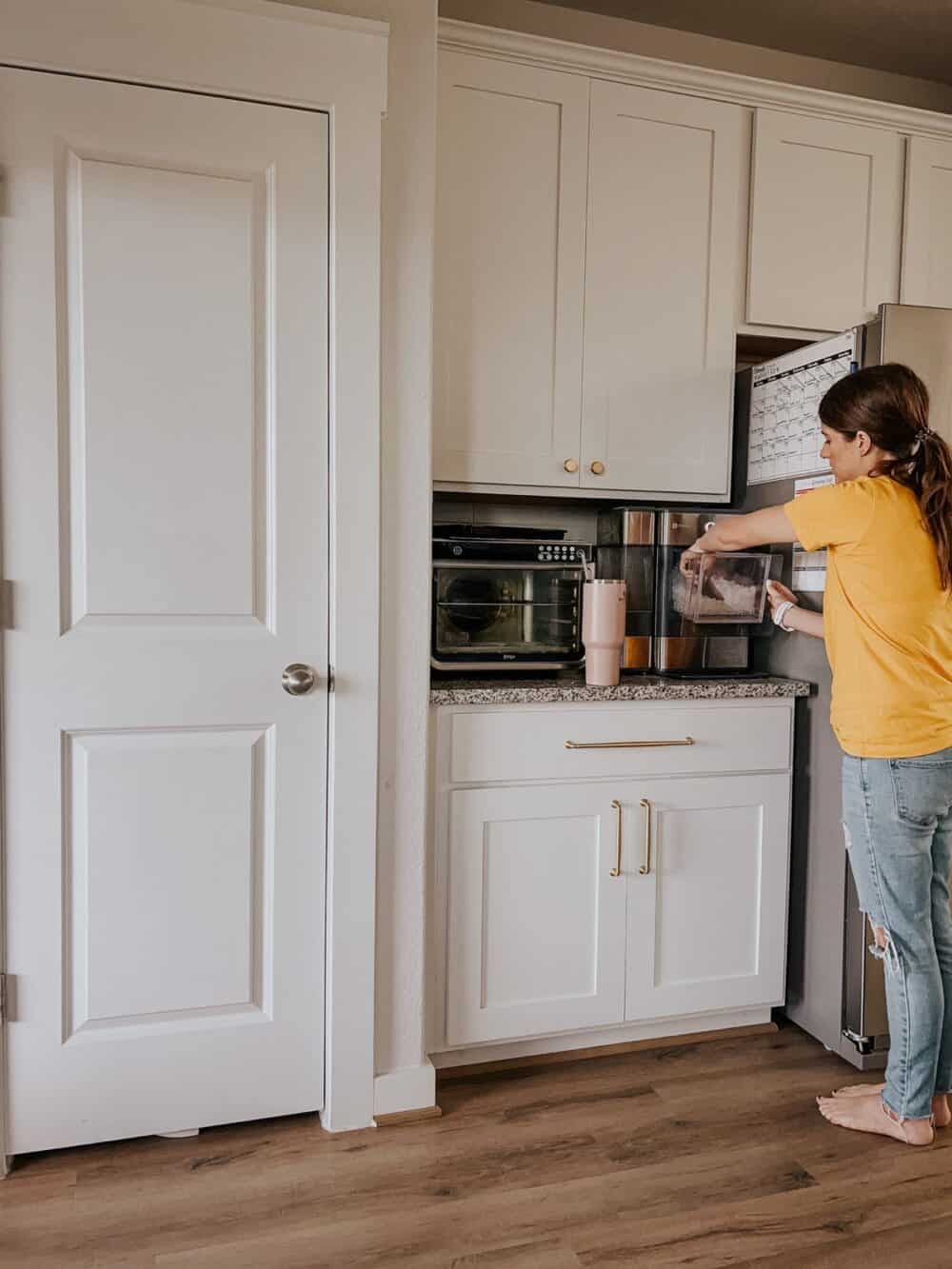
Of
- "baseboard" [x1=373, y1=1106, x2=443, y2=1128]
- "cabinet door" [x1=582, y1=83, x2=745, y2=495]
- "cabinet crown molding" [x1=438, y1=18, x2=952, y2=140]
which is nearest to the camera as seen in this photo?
"baseboard" [x1=373, y1=1106, x2=443, y2=1128]

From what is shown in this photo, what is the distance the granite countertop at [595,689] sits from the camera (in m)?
2.22

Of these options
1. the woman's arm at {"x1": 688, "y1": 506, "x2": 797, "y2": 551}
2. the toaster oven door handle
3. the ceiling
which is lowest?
the toaster oven door handle

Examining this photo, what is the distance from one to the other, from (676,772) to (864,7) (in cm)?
225

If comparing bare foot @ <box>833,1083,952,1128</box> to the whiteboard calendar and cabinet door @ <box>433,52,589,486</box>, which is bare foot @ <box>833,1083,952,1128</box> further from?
cabinet door @ <box>433,52,589,486</box>

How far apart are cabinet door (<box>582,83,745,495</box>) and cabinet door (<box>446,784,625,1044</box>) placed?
2.86ft

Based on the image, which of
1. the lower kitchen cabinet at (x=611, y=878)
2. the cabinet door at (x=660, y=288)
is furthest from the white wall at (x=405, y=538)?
the cabinet door at (x=660, y=288)

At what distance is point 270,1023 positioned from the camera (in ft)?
6.73

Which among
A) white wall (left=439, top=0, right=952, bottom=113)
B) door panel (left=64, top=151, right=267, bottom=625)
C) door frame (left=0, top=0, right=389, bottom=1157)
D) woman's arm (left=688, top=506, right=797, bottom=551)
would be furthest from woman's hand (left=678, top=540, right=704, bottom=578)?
white wall (left=439, top=0, right=952, bottom=113)

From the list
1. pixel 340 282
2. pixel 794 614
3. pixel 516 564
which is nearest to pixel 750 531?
pixel 794 614

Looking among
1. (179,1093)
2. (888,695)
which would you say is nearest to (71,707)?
(179,1093)

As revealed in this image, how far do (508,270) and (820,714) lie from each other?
52.9 inches

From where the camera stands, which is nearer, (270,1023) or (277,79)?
(277,79)

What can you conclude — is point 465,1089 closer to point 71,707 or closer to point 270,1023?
point 270,1023

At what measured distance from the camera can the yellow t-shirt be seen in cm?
192
